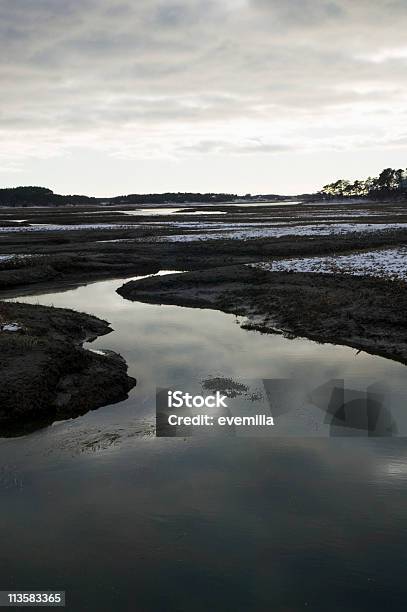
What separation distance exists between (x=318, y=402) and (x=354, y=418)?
51.3 inches

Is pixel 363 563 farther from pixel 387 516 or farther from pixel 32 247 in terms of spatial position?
pixel 32 247

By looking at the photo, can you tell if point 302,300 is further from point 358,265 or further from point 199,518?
point 199,518

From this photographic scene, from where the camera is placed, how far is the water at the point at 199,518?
739cm

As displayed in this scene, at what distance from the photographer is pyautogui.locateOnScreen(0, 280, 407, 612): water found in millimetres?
7387

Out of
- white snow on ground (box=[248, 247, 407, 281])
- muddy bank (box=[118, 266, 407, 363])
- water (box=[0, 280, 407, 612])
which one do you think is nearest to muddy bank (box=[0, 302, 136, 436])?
water (box=[0, 280, 407, 612])

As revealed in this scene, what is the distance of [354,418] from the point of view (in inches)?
502

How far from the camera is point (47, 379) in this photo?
13977 millimetres

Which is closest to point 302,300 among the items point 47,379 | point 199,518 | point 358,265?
point 358,265

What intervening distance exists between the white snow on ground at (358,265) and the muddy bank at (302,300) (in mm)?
1493

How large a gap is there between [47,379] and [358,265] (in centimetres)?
2375

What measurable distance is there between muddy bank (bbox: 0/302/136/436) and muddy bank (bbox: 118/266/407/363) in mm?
8532

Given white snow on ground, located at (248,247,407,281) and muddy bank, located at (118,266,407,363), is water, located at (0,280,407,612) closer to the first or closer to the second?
muddy bank, located at (118,266,407,363)

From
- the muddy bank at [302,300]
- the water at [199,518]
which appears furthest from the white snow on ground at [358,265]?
Answer: the water at [199,518]

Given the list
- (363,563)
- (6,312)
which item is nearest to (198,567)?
(363,563)
